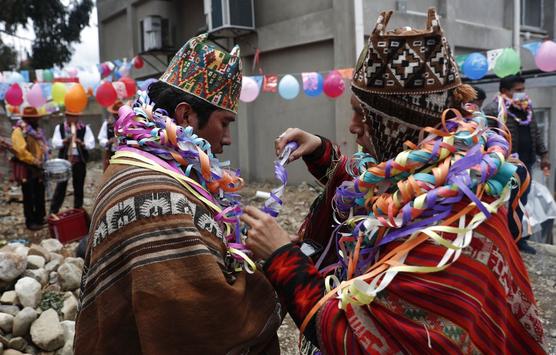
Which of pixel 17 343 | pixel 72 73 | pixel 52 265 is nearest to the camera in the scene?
pixel 17 343

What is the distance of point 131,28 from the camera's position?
15852 mm

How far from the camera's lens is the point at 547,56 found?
22.5 ft

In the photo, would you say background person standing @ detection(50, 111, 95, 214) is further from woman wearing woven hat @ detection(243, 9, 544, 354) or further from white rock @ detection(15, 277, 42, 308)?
woman wearing woven hat @ detection(243, 9, 544, 354)

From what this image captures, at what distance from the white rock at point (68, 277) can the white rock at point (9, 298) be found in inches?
18.5

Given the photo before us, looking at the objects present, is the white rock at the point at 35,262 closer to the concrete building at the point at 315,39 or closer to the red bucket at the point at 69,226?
the red bucket at the point at 69,226

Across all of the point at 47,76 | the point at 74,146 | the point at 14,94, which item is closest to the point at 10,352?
the point at 74,146

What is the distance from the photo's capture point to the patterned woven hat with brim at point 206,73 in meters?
1.99

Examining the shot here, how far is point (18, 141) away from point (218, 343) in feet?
24.1

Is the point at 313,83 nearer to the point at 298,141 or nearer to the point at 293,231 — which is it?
the point at 293,231

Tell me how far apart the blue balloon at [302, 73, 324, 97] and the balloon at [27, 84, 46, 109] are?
15.6ft

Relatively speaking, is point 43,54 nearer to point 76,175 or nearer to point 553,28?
point 76,175

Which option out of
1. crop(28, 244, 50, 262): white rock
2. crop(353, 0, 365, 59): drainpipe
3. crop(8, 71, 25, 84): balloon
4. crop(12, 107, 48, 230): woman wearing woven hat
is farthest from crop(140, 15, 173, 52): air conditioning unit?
crop(28, 244, 50, 262): white rock

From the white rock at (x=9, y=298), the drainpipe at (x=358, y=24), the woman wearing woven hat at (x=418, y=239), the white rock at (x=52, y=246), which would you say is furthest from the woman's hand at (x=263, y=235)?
the drainpipe at (x=358, y=24)

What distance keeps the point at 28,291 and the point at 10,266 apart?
1.12 feet
